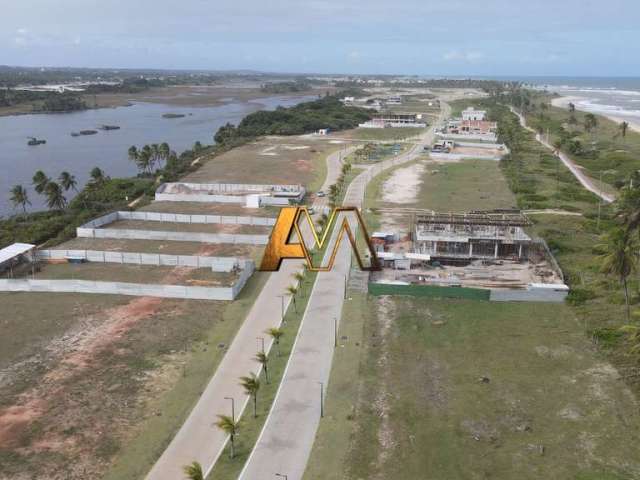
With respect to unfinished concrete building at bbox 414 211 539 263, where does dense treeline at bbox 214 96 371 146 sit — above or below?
above

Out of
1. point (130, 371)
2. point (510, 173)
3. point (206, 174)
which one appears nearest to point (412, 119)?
point (510, 173)

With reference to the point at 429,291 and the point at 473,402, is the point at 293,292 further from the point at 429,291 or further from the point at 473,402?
the point at 473,402

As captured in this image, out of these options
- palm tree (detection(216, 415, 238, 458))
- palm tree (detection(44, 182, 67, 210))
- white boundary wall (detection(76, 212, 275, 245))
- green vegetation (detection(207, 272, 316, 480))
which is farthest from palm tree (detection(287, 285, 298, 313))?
palm tree (detection(44, 182, 67, 210))

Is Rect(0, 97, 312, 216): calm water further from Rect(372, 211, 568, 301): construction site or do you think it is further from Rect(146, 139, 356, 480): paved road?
Rect(372, 211, 568, 301): construction site

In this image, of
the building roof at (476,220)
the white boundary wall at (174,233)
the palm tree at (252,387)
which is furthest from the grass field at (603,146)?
the palm tree at (252,387)

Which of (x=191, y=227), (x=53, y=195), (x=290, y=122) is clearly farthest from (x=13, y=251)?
(x=290, y=122)

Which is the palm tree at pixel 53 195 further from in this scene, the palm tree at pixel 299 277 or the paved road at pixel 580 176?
the paved road at pixel 580 176
